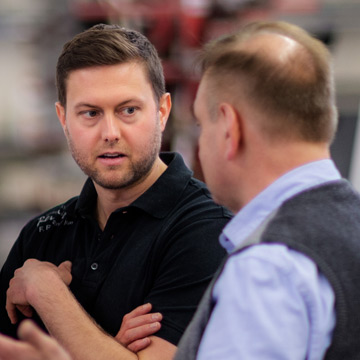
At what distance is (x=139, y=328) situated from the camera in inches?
45.8

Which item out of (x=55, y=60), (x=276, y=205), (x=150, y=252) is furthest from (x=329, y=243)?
(x=55, y=60)

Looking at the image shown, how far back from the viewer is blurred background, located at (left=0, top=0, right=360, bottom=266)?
4.20m

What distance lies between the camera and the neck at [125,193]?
143 cm

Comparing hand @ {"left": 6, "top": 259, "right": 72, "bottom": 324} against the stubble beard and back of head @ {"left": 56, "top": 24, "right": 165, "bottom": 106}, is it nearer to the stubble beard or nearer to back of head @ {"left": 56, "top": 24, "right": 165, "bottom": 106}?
the stubble beard

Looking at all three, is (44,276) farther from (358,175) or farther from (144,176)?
(358,175)

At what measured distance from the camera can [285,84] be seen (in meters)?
0.82

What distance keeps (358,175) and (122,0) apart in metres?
2.40

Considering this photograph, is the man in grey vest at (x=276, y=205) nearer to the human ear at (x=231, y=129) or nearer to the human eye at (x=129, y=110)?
the human ear at (x=231, y=129)

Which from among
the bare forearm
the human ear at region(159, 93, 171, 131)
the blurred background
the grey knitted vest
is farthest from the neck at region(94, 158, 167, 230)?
the blurred background

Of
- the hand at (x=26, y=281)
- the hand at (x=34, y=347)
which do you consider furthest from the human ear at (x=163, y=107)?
the hand at (x=34, y=347)

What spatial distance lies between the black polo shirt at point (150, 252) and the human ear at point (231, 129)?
0.43 m

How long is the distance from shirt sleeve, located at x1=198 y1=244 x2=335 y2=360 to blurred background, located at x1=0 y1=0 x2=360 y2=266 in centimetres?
323

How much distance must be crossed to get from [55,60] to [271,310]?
4102 mm

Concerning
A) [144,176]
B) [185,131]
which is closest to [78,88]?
[144,176]
